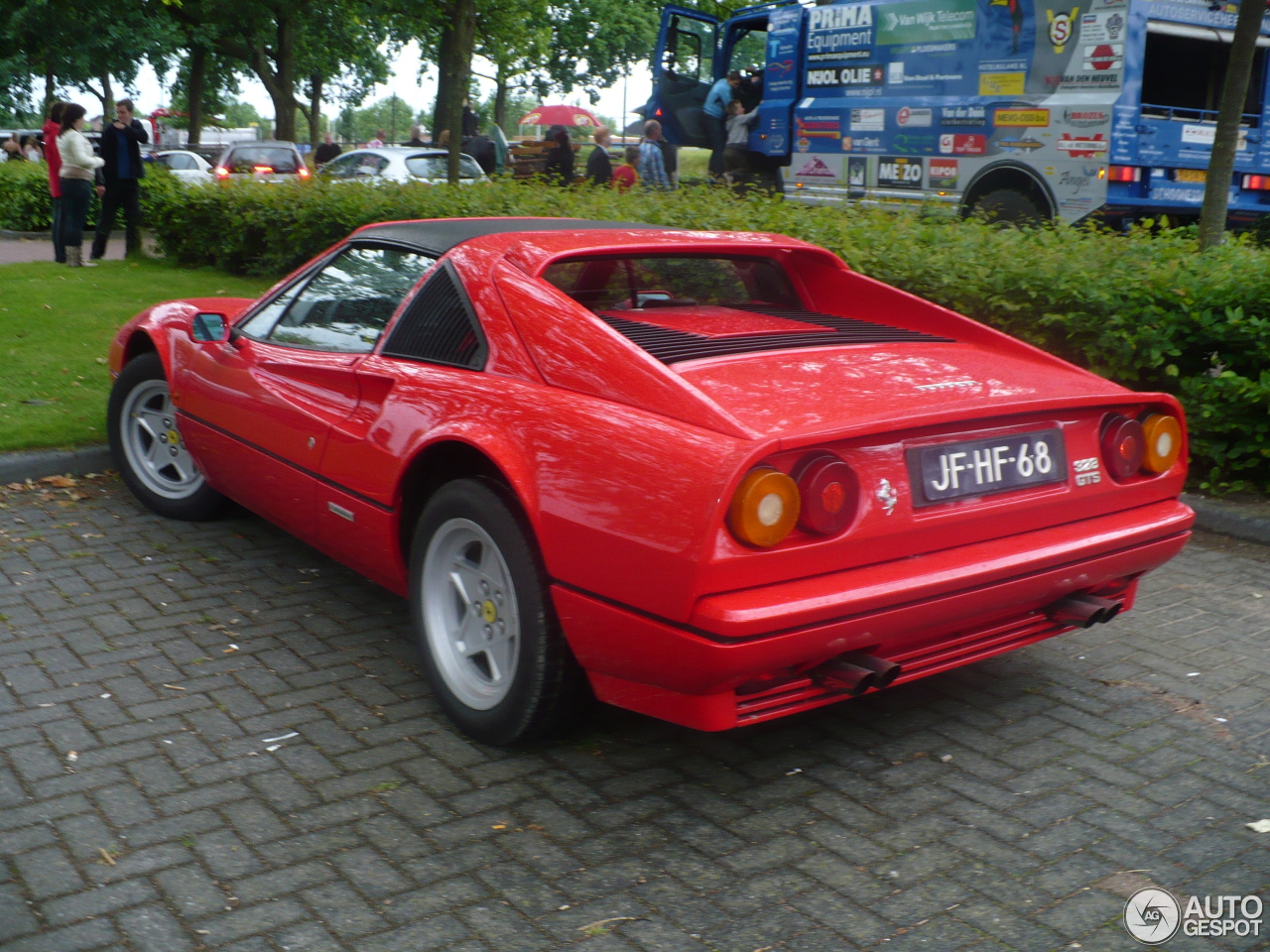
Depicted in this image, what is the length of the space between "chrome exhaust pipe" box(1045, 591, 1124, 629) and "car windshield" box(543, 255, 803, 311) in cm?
155

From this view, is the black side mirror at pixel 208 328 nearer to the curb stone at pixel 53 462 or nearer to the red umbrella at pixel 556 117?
the curb stone at pixel 53 462

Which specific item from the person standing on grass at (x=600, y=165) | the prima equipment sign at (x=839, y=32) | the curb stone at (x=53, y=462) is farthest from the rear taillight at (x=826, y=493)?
the person standing on grass at (x=600, y=165)

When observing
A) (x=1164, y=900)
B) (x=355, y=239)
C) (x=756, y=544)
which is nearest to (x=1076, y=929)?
(x=1164, y=900)

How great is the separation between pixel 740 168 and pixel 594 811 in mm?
14700

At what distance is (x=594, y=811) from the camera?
3.10 metres

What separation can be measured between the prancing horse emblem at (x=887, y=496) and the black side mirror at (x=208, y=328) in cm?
290

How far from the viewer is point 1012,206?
41.3 ft

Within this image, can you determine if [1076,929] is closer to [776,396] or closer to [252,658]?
[776,396]

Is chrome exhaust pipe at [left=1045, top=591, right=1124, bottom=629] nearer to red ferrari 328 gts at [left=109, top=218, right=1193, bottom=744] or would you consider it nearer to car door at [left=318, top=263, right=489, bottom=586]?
red ferrari 328 gts at [left=109, top=218, right=1193, bottom=744]

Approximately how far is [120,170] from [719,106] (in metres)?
8.09

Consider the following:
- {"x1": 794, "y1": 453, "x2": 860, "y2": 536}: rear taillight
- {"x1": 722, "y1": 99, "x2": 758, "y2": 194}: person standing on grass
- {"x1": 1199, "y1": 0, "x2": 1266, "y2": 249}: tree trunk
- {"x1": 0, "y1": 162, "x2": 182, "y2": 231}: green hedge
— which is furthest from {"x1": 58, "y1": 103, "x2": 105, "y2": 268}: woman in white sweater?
{"x1": 794, "y1": 453, "x2": 860, "y2": 536}: rear taillight

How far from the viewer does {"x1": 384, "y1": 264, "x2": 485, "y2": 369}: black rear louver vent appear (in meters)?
3.66

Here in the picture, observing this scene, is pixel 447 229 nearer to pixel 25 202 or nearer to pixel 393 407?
pixel 393 407

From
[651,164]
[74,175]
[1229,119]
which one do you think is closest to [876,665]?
[1229,119]
